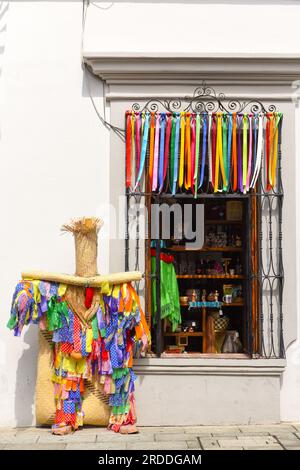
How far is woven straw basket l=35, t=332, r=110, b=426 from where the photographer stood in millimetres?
5867

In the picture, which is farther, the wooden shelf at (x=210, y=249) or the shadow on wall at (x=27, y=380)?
the wooden shelf at (x=210, y=249)

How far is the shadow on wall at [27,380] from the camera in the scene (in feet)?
20.0

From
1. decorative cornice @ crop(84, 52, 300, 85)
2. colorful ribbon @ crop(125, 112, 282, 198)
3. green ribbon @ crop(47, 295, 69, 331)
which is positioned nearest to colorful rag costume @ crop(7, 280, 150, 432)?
green ribbon @ crop(47, 295, 69, 331)

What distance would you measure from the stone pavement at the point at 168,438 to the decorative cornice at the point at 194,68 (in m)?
3.23

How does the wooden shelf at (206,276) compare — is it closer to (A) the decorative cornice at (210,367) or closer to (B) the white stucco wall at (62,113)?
(B) the white stucco wall at (62,113)

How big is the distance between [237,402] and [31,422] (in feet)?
6.32

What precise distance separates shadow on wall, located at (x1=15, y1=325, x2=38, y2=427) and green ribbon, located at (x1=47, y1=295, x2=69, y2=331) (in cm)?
49

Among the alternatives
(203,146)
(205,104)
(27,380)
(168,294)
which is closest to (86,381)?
(27,380)

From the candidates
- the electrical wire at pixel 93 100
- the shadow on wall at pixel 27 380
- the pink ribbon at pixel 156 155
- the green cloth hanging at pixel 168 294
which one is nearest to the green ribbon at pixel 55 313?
the shadow on wall at pixel 27 380

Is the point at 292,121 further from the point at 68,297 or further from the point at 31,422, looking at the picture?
the point at 31,422

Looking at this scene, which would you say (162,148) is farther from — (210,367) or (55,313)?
(210,367)

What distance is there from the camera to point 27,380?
6.14 m

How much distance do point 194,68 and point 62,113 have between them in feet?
4.33

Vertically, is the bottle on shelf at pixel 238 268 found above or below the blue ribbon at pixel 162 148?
below
